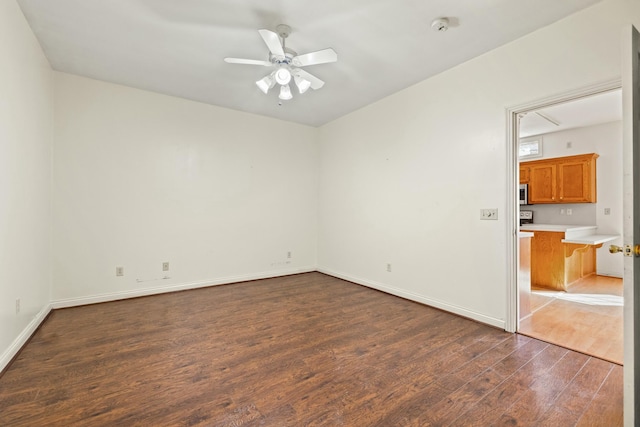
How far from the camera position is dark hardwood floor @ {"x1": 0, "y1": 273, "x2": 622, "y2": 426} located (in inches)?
63.9

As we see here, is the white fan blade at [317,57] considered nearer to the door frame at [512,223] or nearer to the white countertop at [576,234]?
the door frame at [512,223]

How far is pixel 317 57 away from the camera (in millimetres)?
2422

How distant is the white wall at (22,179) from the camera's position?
2.08m

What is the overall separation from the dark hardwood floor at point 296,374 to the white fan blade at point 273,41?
244 cm

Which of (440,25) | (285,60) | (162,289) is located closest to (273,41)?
(285,60)

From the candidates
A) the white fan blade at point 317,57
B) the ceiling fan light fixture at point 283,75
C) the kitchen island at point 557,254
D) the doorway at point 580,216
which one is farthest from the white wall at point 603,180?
the ceiling fan light fixture at point 283,75

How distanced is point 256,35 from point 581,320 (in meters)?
4.29

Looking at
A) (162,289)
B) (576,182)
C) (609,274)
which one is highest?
(576,182)

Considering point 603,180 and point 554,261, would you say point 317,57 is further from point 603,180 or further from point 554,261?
point 603,180

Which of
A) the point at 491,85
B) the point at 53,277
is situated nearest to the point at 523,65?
the point at 491,85

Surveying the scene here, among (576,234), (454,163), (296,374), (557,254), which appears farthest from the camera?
(576,234)

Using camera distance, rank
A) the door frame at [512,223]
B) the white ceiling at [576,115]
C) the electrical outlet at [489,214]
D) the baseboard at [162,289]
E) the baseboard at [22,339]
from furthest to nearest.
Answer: the white ceiling at [576,115], the baseboard at [162,289], the electrical outlet at [489,214], the door frame at [512,223], the baseboard at [22,339]

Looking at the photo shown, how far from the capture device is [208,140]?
14.3 ft

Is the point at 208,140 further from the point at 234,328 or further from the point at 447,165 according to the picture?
the point at 447,165
